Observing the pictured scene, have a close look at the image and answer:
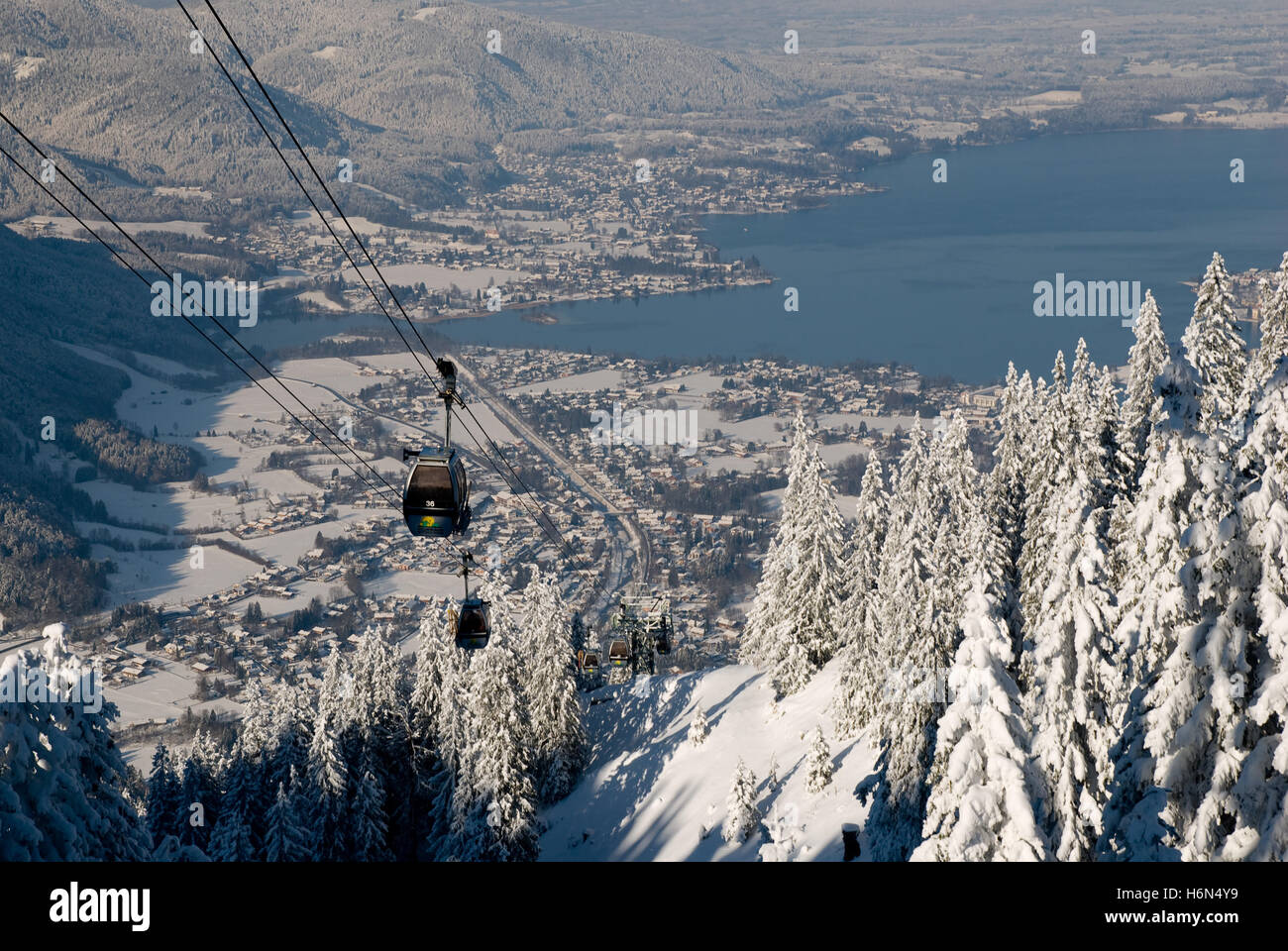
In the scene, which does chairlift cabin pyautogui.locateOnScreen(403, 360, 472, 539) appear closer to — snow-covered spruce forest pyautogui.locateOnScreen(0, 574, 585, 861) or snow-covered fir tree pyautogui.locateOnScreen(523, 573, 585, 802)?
snow-covered spruce forest pyautogui.locateOnScreen(0, 574, 585, 861)

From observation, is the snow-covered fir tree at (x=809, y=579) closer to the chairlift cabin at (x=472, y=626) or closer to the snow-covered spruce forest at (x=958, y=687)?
the snow-covered spruce forest at (x=958, y=687)

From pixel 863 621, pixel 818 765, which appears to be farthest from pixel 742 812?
pixel 863 621

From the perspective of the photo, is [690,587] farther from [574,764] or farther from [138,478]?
[138,478]

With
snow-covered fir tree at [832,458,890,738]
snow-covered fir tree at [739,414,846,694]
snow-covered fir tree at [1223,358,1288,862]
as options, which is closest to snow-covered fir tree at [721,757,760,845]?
snow-covered fir tree at [832,458,890,738]

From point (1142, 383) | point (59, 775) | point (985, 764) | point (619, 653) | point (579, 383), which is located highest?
point (579, 383)

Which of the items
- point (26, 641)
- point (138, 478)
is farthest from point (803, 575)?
point (138, 478)

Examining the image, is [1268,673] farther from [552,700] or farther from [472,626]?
[552,700]
